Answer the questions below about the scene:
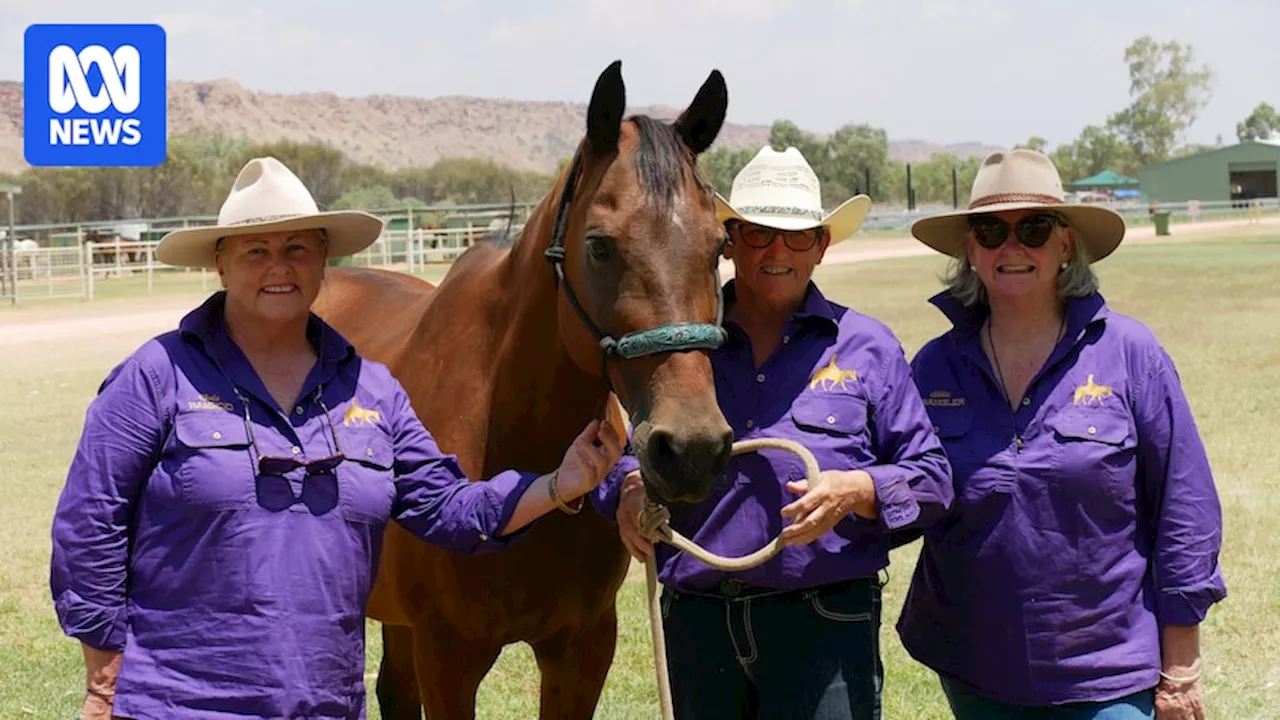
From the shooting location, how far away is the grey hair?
10.8 ft

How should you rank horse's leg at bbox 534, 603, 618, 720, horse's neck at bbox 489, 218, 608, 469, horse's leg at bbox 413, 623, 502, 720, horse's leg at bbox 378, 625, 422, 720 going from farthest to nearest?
horse's leg at bbox 378, 625, 422, 720
horse's leg at bbox 534, 603, 618, 720
horse's leg at bbox 413, 623, 502, 720
horse's neck at bbox 489, 218, 608, 469

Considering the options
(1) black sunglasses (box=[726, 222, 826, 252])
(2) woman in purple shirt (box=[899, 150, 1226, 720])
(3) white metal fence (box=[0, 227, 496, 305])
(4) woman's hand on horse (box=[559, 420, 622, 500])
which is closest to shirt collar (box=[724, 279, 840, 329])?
(1) black sunglasses (box=[726, 222, 826, 252])

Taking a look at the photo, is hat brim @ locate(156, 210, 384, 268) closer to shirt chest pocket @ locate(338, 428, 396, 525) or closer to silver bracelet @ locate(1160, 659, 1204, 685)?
shirt chest pocket @ locate(338, 428, 396, 525)

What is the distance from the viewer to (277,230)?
292 cm

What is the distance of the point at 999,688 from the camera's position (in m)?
3.20

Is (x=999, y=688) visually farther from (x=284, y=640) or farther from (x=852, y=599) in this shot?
(x=284, y=640)

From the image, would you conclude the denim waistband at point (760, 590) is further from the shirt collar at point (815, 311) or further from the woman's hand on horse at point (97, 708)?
the woman's hand on horse at point (97, 708)

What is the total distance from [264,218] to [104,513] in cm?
73

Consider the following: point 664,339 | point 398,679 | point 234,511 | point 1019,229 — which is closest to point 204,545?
point 234,511

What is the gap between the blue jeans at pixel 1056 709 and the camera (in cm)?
309

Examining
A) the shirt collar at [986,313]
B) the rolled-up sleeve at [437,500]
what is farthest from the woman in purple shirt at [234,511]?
the shirt collar at [986,313]

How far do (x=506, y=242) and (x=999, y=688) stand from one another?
2.01 m

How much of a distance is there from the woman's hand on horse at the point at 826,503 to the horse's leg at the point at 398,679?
237 cm

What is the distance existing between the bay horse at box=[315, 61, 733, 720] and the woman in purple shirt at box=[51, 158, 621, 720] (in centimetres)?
61
